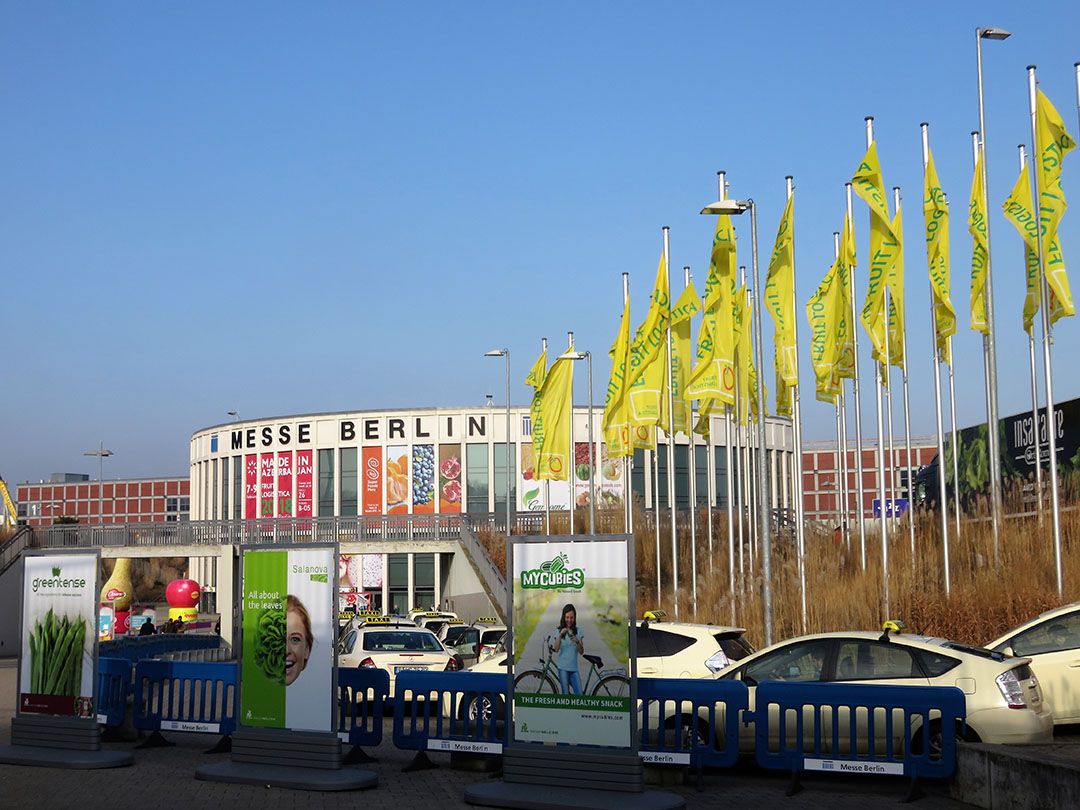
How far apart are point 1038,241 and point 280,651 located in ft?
50.4

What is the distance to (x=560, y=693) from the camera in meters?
11.6

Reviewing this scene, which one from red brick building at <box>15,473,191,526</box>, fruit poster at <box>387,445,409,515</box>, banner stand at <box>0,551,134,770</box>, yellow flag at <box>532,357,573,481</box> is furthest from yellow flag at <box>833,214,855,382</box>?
red brick building at <box>15,473,191,526</box>

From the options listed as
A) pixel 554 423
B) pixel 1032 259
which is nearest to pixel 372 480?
pixel 554 423

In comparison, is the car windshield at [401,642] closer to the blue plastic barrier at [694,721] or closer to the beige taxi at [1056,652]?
the blue plastic barrier at [694,721]

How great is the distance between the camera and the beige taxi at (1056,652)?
1450 centimetres

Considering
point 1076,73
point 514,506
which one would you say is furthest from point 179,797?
point 514,506

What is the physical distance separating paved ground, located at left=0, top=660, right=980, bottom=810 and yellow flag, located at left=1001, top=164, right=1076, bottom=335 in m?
12.1

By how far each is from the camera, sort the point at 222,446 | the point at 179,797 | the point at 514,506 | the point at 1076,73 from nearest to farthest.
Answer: the point at 179,797 → the point at 1076,73 → the point at 514,506 → the point at 222,446

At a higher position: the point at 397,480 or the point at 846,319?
the point at 846,319

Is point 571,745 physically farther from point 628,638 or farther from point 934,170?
point 934,170

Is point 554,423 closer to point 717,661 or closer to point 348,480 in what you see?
point 717,661

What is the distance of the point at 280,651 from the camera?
512 inches

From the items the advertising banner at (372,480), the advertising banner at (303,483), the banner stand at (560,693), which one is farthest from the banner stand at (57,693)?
the advertising banner at (303,483)

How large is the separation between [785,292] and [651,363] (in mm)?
4460
